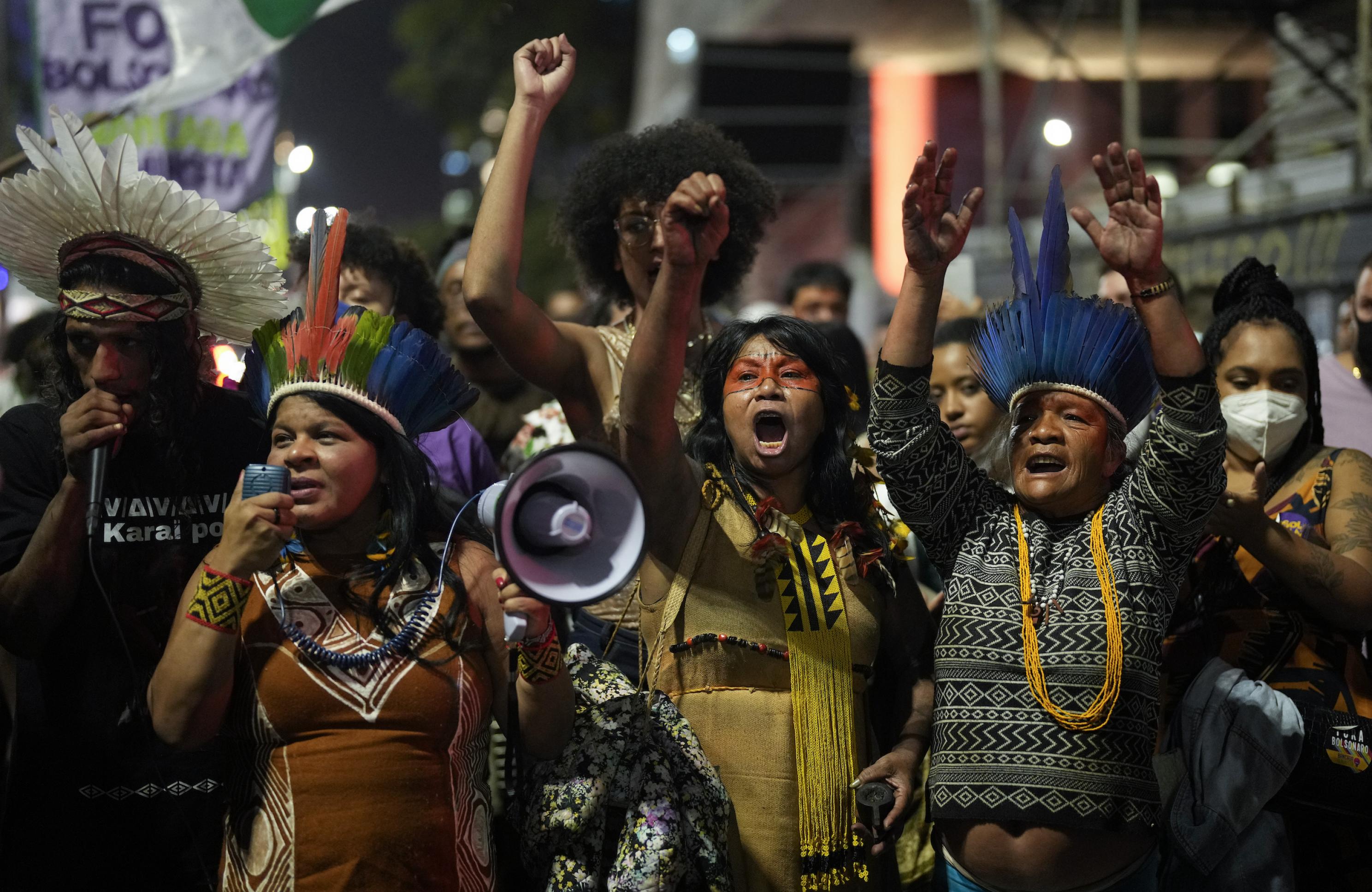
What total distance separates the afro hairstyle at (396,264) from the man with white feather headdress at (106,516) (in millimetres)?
1243

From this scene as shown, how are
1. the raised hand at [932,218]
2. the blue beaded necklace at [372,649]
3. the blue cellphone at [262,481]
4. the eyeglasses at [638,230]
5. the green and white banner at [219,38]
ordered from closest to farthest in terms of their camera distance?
the blue cellphone at [262,481]
the blue beaded necklace at [372,649]
the raised hand at [932,218]
the eyeglasses at [638,230]
the green and white banner at [219,38]

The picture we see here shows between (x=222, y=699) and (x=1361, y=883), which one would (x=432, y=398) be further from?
(x=1361, y=883)

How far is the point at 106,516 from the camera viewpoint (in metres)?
3.27

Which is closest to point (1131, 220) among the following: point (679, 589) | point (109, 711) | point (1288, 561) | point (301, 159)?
point (1288, 561)

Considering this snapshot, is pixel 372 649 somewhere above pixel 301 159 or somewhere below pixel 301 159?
below

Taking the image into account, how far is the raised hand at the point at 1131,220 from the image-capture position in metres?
3.15

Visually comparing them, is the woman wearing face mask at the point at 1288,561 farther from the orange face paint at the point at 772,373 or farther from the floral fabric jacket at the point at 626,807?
the floral fabric jacket at the point at 626,807

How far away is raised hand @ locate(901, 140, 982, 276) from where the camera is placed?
128 inches

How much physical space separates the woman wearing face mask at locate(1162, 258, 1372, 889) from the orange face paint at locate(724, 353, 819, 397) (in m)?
1.06

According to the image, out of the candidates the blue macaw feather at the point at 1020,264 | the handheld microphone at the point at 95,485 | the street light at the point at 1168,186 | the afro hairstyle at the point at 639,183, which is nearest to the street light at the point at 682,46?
the street light at the point at 1168,186

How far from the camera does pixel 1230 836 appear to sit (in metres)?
3.41

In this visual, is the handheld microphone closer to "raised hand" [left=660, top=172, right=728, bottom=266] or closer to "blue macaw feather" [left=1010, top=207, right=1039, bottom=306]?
"raised hand" [left=660, top=172, right=728, bottom=266]

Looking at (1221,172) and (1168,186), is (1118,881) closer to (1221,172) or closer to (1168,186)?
(1221,172)

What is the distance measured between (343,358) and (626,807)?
1.18 m
